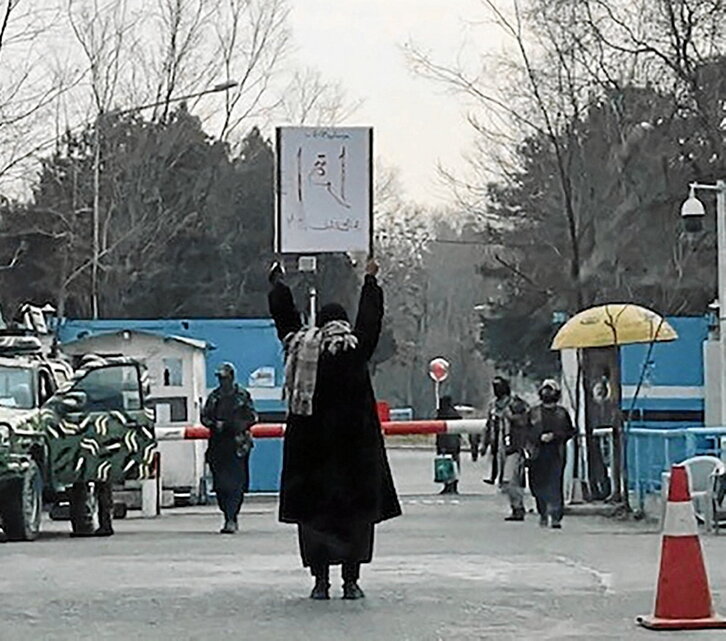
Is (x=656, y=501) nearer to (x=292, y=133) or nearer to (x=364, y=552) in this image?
(x=292, y=133)

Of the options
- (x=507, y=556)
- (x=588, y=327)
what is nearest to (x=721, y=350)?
(x=588, y=327)

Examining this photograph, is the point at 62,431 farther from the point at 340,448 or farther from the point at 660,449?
the point at 340,448

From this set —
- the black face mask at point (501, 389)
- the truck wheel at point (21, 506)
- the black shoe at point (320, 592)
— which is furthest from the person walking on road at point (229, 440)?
the black shoe at point (320, 592)

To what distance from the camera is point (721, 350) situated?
28.4 m

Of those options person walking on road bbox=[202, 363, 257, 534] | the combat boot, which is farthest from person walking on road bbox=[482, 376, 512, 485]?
person walking on road bbox=[202, 363, 257, 534]

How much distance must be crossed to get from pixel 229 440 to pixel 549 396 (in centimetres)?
391

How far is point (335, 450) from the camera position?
37.9 ft

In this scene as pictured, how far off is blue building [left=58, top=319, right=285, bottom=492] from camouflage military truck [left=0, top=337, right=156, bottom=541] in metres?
11.7

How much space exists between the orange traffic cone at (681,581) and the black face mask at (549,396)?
37.4 feet

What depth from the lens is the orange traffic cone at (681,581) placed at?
10297 mm

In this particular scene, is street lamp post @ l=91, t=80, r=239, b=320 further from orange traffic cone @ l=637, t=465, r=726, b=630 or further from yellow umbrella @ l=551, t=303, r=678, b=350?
orange traffic cone @ l=637, t=465, r=726, b=630

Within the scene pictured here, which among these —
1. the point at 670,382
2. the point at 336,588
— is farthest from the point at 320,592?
the point at 670,382

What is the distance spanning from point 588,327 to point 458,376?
65.9 meters

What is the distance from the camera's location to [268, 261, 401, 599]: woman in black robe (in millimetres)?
11547
